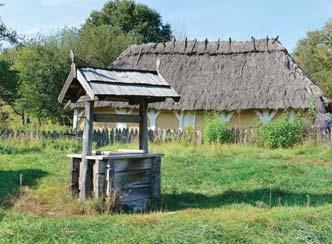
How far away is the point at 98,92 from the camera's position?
8.43m

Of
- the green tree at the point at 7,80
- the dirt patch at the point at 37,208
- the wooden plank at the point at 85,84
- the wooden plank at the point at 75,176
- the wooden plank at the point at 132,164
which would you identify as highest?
the green tree at the point at 7,80

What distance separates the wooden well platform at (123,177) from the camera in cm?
848

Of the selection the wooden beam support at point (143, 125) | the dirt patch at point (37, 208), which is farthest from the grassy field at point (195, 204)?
the wooden beam support at point (143, 125)

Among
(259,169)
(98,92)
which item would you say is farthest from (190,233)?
(259,169)

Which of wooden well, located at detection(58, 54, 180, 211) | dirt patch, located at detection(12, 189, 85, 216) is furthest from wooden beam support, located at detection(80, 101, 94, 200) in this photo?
dirt patch, located at detection(12, 189, 85, 216)

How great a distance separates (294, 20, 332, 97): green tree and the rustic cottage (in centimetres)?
1324

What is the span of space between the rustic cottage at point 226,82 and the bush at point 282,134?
9.50ft

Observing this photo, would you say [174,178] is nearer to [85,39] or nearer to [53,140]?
[53,140]

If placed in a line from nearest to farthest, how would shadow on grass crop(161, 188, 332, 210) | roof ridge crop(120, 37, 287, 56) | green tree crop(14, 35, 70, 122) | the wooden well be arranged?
the wooden well → shadow on grass crop(161, 188, 332, 210) → roof ridge crop(120, 37, 287, 56) → green tree crop(14, 35, 70, 122)

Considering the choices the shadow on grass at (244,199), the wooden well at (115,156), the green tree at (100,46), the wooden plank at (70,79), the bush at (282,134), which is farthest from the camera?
the green tree at (100,46)

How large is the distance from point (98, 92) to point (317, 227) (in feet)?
13.2

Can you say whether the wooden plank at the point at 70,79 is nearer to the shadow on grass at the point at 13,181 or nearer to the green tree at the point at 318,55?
the shadow on grass at the point at 13,181

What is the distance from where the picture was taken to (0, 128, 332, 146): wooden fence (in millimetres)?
18641

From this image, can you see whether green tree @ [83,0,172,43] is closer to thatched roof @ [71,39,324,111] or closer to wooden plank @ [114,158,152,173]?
thatched roof @ [71,39,324,111]
